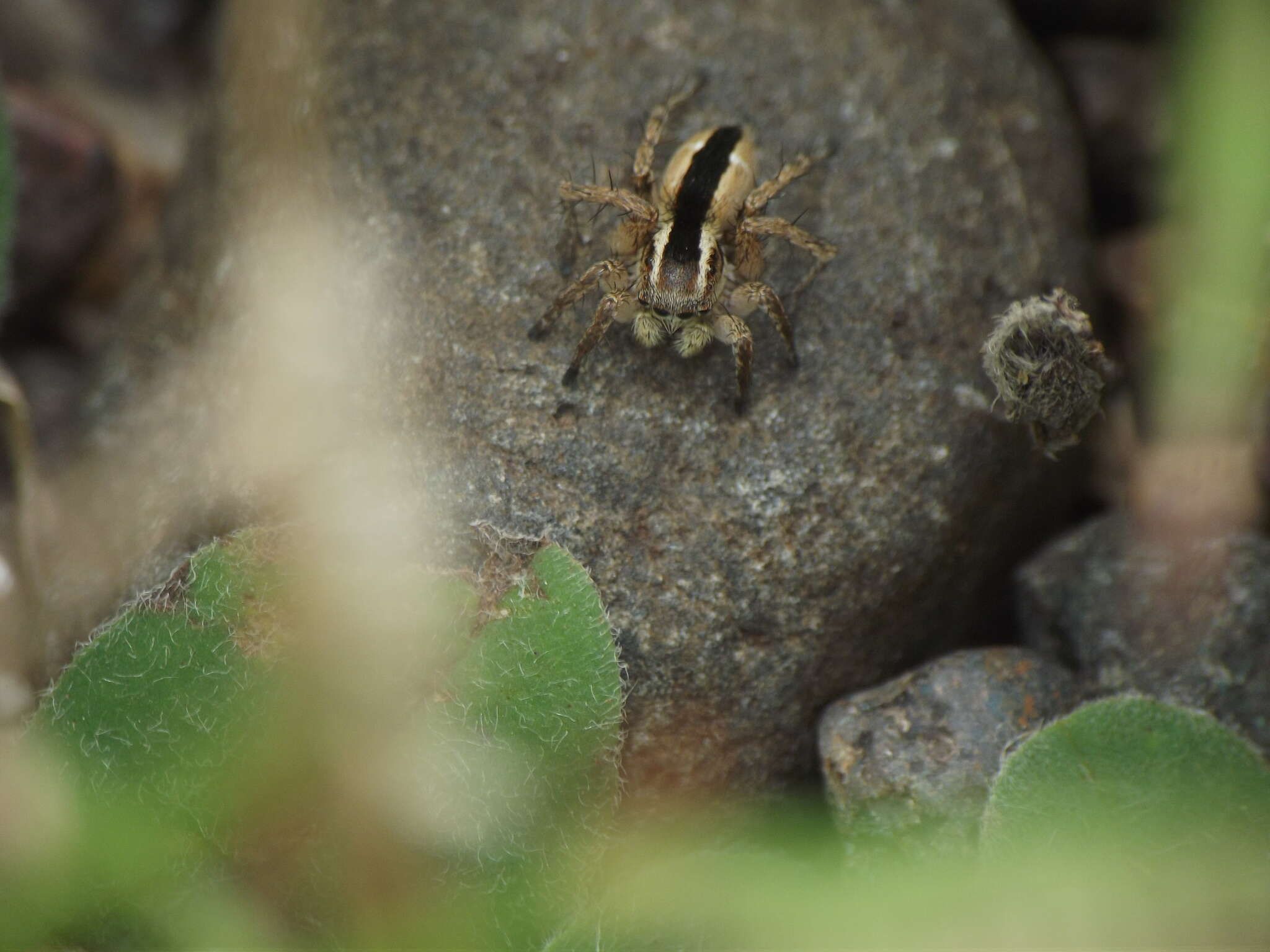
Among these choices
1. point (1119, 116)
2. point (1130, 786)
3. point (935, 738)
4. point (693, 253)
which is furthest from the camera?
point (1119, 116)

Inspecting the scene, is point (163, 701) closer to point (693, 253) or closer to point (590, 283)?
point (590, 283)

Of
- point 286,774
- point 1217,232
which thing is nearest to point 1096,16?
point 1217,232

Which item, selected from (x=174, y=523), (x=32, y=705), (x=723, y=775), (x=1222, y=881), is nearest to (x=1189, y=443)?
(x=1222, y=881)

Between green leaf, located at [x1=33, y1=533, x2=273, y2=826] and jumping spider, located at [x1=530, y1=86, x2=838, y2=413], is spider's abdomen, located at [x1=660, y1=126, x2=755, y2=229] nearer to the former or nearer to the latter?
jumping spider, located at [x1=530, y1=86, x2=838, y2=413]

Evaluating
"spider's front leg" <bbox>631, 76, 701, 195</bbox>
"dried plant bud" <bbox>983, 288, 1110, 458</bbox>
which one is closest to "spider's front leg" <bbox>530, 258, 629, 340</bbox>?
"spider's front leg" <bbox>631, 76, 701, 195</bbox>

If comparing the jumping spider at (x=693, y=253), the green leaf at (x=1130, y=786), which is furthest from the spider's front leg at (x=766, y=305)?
the green leaf at (x=1130, y=786)

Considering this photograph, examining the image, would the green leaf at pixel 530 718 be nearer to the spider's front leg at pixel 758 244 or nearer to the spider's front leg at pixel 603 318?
the spider's front leg at pixel 603 318
